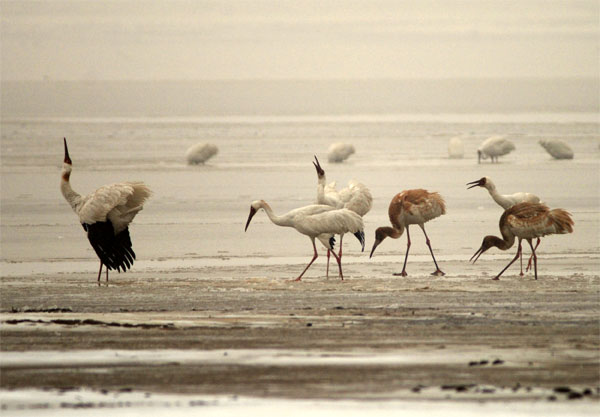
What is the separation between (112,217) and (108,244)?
0.35 metres

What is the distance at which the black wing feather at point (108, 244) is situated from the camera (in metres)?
14.5

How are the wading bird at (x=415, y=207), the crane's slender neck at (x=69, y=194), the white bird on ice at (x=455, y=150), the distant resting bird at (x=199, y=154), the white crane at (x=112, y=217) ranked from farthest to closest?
the white bird on ice at (x=455, y=150), the distant resting bird at (x=199, y=154), the wading bird at (x=415, y=207), the crane's slender neck at (x=69, y=194), the white crane at (x=112, y=217)

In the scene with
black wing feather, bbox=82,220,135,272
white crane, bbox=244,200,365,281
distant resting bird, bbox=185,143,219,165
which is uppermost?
distant resting bird, bbox=185,143,219,165

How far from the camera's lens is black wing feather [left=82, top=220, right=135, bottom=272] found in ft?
47.7

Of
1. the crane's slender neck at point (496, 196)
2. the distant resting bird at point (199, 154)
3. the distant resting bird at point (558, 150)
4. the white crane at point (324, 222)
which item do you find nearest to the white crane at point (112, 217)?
the white crane at point (324, 222)

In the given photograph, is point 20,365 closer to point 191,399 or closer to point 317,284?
point 191,399

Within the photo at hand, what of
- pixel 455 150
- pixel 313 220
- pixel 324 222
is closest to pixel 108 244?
pixel 313 220

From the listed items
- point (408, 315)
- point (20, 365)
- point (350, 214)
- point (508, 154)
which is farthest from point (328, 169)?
point (20, 365)

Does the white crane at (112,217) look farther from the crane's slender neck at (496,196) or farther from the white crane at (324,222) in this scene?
the crane's slender neck at (496,196)

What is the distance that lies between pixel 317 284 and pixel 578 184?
14507 millimetres

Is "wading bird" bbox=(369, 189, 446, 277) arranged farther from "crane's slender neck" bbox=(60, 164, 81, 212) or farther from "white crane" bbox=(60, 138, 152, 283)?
"crane's slender neck" bbox=(60, 164, 81, 212)

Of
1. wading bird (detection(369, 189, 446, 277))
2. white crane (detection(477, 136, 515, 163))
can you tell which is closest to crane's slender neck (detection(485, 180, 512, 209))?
wading bird (detection(369, 189, 446, 277))

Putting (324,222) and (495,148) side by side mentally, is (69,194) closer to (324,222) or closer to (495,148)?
(324,222)

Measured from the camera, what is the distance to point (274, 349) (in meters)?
9.74
